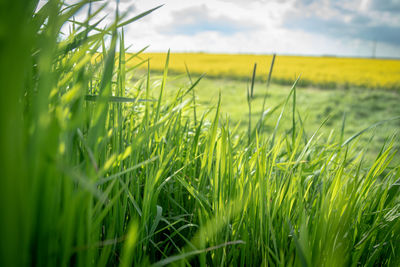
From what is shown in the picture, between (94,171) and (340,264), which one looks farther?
(340,264)

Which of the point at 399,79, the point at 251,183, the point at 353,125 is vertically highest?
the point at 399,79

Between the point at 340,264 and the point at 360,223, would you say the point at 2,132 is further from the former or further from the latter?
the point at 360,223

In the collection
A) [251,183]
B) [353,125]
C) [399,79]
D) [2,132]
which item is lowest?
[353,125]

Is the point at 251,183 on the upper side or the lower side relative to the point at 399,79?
lower

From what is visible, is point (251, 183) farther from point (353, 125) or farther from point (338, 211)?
point (353, 125)

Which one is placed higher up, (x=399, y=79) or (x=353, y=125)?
(x=399, y=79)

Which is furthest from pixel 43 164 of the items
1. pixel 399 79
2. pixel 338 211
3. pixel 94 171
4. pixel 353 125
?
pixel 399 79

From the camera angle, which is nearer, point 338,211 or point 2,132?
point 2,132

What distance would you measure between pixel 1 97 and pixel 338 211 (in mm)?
476

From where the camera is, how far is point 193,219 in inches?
20.5

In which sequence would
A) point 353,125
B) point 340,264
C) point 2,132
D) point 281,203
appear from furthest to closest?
point 353,125 → point 281,203 → point 340,264 → point 2,132

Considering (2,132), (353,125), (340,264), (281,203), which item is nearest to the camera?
(2,132)

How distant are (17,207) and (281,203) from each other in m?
0.43

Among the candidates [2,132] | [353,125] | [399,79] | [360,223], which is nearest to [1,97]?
[2,132]
